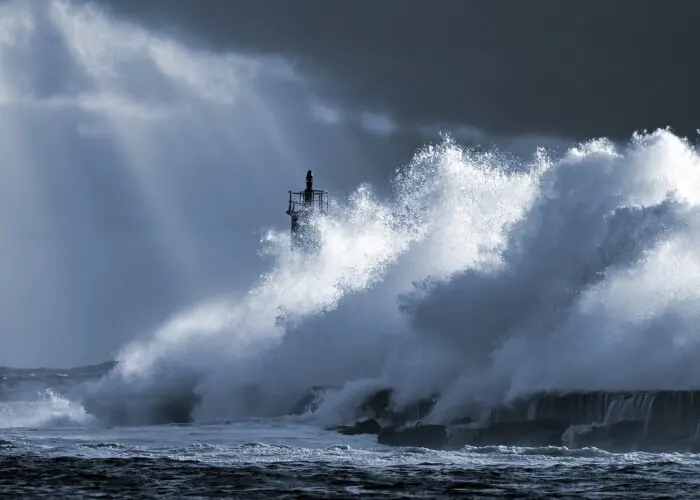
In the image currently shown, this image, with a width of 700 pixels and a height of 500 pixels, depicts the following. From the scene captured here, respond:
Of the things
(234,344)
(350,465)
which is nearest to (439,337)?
(350,465)

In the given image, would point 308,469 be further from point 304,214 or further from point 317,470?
point 304,214

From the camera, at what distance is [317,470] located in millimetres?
22344

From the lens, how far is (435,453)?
25094 millimetres

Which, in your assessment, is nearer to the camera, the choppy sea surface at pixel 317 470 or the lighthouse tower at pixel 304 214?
the choppy sea surface at pixel 317 470

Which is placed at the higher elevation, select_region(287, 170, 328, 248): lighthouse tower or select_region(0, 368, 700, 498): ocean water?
select_region(287, 170, 328, 248): lighthouse tower

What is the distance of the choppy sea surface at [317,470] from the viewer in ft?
63.9

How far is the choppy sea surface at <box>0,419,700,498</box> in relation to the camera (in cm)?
1947

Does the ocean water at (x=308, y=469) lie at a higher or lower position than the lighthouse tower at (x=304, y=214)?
lower

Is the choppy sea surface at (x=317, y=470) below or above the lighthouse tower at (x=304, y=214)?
below

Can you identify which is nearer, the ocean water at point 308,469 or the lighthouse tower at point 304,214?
the ocean water at point 308,469

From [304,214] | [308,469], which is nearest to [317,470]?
[308,469]

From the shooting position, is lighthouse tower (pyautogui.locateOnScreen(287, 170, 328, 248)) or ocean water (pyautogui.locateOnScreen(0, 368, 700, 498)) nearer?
ocean water (pyautogui.locateOnScreen(0, 368, 700, 498))

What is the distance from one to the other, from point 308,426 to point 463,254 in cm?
816

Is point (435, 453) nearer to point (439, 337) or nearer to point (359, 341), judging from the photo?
point (439, 337)
